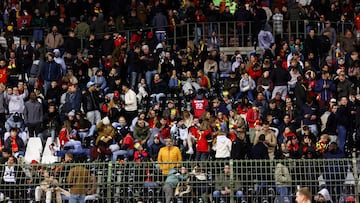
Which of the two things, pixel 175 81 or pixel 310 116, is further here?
pixel 175 81

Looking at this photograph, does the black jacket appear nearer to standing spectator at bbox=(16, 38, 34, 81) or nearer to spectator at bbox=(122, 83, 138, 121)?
spectator at bbox=(122, 83, 138, 121)

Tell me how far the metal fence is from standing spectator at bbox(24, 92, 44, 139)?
9692 mm

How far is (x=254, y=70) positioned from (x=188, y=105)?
7.96 feet

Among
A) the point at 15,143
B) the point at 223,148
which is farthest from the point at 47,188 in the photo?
the point at 15,143

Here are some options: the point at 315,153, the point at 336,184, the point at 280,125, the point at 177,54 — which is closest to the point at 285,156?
the point at 315,153

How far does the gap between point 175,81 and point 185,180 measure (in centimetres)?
1257

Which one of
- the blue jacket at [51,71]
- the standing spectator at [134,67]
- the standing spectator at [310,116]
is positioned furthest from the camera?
the standing spectator at [134,67]

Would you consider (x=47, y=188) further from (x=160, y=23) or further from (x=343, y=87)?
(x=160, y=23)

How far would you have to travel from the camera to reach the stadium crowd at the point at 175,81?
Answer: 102ft

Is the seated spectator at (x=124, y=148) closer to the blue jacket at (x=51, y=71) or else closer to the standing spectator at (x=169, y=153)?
the standing spectator at (x=169, y=153)

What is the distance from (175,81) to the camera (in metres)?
35.8

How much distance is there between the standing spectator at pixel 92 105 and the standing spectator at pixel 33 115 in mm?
1262

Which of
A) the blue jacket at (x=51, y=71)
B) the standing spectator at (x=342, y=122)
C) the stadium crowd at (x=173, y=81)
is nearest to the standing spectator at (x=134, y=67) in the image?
the stadium crowd at (x=173, y=81)

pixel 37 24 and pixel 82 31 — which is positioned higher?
pixel 37 24
